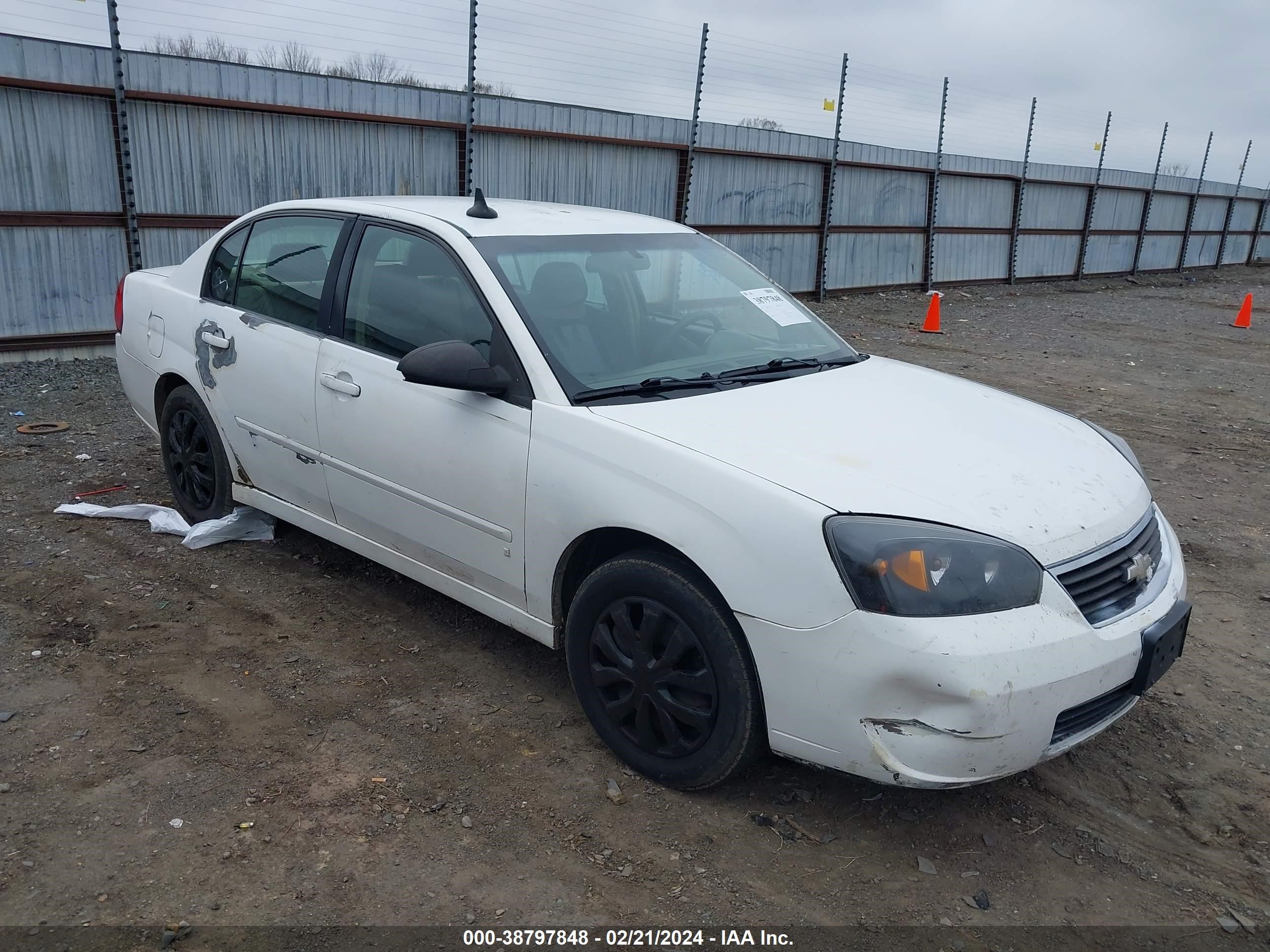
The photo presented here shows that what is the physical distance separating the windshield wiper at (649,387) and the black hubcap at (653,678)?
0.67 m

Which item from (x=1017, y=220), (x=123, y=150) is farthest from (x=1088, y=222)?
(x=123, y=150)

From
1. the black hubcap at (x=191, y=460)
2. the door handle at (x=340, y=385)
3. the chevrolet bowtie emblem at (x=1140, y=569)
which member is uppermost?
the door handle at (x=340, y=385)

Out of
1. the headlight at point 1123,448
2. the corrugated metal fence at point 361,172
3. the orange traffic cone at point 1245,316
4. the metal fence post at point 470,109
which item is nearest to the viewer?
→ the headlight at point 1123,448

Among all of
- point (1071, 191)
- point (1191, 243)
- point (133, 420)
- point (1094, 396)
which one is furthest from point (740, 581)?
point (1191, 243)

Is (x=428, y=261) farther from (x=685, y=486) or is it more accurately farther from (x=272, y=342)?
(x=685, y=486)

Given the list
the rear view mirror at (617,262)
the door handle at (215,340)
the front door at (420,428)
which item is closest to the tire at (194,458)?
the door handle at (215,340)

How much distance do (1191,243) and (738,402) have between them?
103 feet

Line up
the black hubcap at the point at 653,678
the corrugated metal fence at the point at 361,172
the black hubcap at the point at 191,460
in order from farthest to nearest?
the corrugated metal fence at the point at 361,172, the black hubcap at the point at 191,460, the black hubcap at the point at 653,678

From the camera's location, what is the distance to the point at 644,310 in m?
3.75

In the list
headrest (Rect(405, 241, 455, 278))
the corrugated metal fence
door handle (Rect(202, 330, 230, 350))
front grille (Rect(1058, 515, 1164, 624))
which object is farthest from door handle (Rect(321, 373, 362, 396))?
the corrugated metal fence

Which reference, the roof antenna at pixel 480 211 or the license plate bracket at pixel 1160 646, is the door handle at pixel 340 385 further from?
the license plate bracket at pixel 1160 646

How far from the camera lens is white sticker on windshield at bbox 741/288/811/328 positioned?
4.09m

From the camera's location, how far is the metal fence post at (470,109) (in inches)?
423

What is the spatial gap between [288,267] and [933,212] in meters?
16.4
